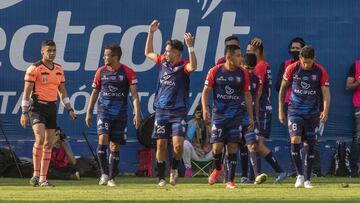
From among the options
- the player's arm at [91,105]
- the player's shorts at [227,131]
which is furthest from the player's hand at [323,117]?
the player's arm at [91,105]

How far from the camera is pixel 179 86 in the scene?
59.7 ft

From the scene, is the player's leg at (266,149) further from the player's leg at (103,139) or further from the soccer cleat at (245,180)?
the player's leg at (103,139)

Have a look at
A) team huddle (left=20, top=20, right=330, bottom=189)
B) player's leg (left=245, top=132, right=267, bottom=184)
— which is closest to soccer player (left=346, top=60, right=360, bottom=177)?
player's leg (left=245, top=132, right=267, bottom=184)

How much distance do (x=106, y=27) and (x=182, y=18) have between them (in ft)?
4.84

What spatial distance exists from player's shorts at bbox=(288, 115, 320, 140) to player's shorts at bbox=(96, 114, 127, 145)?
2.66 metres

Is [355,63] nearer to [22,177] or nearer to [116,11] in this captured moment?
[116,11]

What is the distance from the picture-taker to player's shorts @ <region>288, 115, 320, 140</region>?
18.1m

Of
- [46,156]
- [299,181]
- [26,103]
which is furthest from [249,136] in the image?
[26,103]

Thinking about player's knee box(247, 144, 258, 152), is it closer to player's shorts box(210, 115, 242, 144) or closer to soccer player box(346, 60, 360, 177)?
player's shorts box(210, 115, 242, 144)

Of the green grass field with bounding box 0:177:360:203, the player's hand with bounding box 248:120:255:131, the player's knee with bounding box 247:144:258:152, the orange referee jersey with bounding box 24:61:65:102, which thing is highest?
the orange referee jersey with bounding box 24:61:65:102

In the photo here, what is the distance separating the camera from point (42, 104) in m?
18.7

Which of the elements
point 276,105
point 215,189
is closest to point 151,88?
point 276,105

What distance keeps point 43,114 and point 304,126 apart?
13.4 feet

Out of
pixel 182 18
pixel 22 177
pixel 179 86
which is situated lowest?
pixel 22 177
